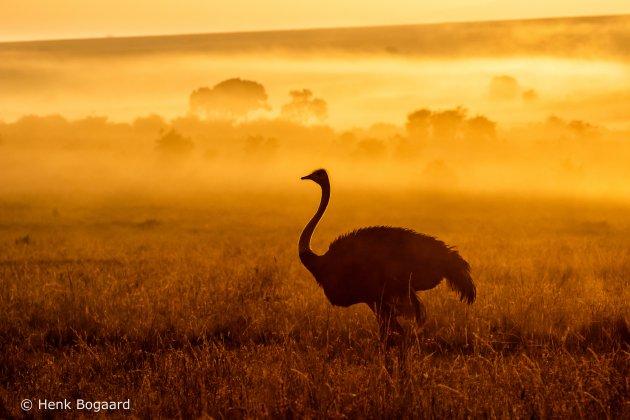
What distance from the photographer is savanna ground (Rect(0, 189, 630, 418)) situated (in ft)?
20.4

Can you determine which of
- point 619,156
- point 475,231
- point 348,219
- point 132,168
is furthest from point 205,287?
point 619,156

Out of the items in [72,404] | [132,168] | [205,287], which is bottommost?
[72,404]

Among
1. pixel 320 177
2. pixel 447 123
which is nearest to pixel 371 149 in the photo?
pixel 447 123

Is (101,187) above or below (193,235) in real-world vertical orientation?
above

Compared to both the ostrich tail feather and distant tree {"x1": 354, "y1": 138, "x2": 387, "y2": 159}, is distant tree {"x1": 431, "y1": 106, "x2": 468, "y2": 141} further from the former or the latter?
the ostrich tail feather

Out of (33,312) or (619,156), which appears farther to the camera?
(619,156)

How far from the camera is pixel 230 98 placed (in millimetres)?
99438

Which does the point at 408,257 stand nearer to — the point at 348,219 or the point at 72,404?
the point at 72,404

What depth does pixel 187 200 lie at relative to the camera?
38938 millimetres

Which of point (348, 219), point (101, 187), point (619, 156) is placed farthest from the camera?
point (619, 156)

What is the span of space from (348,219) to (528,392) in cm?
2297

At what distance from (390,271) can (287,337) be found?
130 cm

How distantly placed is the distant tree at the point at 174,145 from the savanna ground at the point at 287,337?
42406mm

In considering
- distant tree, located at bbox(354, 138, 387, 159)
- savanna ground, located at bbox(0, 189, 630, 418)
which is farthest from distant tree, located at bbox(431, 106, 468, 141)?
savanna ground, located at bbox(0, 189, 630, 418)
